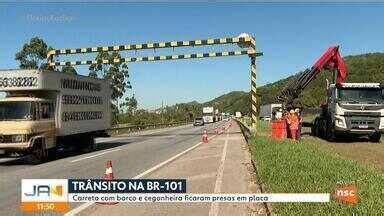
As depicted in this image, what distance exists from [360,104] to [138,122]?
5531 cm

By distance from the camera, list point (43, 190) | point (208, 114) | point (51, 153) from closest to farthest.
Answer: point (43, 190) → point (51, 153) → point (208, 114)

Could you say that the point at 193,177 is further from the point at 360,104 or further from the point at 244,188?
the point at 360,104

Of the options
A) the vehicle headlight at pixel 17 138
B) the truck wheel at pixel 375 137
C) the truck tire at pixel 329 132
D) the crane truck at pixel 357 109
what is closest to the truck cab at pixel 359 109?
the crane truck at pixel 357 109

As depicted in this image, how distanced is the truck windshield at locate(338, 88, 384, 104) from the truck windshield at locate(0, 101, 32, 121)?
15.7 meters

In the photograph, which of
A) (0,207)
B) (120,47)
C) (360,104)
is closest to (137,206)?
(0,207)

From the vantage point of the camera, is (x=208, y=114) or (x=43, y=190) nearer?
(x=43, y=190)

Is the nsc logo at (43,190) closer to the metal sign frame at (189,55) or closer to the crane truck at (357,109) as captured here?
the crane truck at (357,109)

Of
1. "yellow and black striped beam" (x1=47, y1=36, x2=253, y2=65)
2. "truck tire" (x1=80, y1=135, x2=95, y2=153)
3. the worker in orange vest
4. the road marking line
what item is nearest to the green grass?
the road marking line

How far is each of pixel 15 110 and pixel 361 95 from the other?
16.8 metres

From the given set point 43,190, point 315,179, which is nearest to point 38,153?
point 315,179

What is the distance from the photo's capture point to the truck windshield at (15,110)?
20.2 m

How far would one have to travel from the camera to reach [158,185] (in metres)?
7.55

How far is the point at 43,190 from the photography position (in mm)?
6777

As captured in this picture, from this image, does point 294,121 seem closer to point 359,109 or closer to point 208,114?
point 359,109
